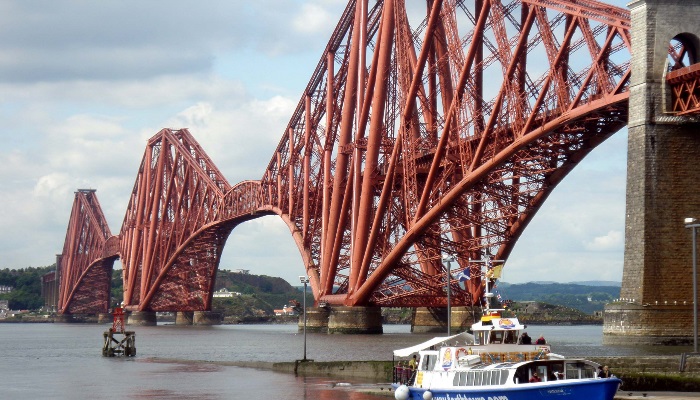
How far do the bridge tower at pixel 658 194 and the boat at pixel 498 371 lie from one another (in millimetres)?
17807

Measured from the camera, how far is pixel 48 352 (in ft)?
316

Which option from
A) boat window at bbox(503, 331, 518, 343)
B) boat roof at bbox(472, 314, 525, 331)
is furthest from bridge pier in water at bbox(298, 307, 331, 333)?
boat window at bbox(503, 331, 518, 343)

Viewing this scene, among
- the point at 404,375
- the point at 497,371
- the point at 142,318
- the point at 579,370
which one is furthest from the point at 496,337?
the point at 142,318

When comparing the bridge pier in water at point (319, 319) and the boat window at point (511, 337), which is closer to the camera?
the boat window at point (511, 337)

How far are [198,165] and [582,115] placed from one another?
109 meters

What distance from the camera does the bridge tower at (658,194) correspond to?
189ft

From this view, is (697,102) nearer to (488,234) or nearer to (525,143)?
(525,143)

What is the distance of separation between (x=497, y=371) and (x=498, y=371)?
0.04 meters

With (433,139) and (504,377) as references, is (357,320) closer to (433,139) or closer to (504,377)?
(433,139)

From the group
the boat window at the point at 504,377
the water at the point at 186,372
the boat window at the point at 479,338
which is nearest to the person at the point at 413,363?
the water at the point at 186,372

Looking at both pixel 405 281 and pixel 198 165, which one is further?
pixel 198 165

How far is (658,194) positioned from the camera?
5806 centimetres

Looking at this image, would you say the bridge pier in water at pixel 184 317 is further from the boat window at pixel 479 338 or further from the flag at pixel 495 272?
the boat window at pixel 479 338

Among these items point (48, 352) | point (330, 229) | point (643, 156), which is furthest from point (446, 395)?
point (330, 229)
